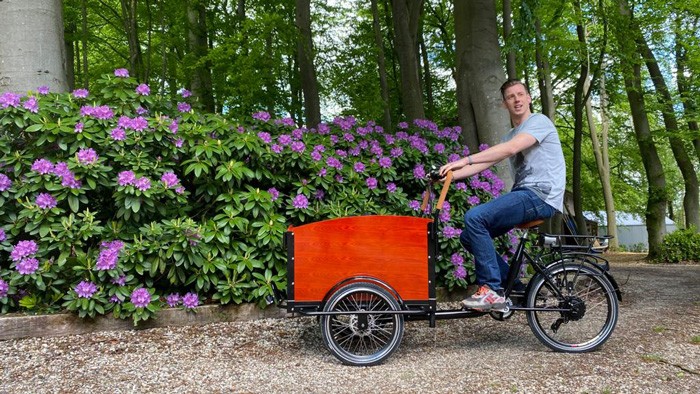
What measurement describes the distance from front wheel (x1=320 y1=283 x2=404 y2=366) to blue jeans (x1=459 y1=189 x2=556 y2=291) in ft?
2.08

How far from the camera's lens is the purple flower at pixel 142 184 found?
149 inches

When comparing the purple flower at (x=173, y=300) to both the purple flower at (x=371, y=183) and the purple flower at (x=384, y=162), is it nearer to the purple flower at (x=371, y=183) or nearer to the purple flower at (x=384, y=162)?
the purple flower at (x=371, y=183)

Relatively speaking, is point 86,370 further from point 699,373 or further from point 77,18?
point 77,18

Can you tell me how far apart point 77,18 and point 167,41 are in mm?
2549

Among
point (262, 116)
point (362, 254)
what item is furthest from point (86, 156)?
point (362, 254)

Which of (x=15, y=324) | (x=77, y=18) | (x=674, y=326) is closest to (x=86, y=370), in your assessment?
(x=15, y=324)

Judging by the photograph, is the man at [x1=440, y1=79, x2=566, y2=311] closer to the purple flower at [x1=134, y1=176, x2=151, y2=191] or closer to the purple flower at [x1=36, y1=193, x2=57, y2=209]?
the purple flower at [x1=134, y1=176, x2=151, y2=191]

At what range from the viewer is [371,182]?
4645 millimetres

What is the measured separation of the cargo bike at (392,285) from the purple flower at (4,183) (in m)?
2.25

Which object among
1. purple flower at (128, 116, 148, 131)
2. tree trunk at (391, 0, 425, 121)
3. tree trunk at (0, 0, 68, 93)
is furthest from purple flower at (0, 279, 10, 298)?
tree trunk at (391, 0, 425, 121)

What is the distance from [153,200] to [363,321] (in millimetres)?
1964

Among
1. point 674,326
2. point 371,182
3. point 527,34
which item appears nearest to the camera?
point 674,326

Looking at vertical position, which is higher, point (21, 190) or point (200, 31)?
point (200, 31)

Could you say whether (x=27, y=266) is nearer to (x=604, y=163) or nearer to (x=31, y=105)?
(x=31, y=105)
